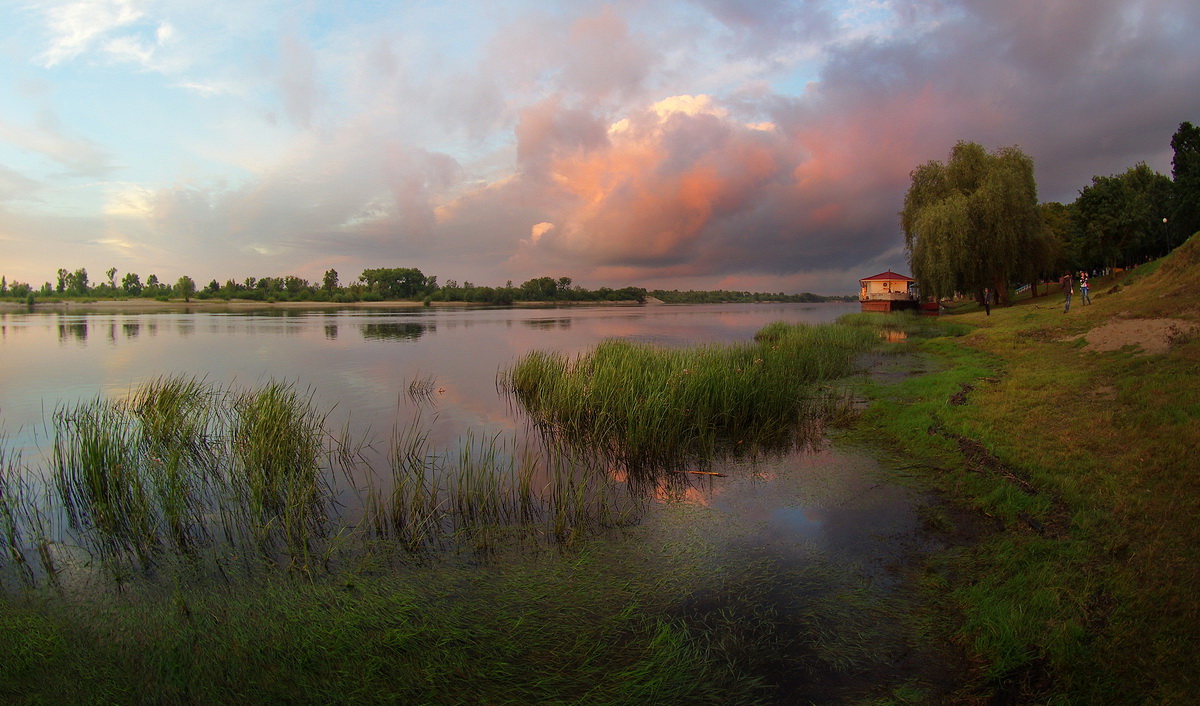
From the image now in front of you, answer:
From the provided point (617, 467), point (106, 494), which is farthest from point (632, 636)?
point (106, 494)

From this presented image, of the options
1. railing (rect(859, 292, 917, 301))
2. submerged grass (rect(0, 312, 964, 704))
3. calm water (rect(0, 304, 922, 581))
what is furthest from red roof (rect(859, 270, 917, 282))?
submerged grass (rect(0, 312, 964, 704))

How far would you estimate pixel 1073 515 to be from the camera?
547 cm

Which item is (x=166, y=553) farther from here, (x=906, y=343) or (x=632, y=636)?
(x=906, y=343)

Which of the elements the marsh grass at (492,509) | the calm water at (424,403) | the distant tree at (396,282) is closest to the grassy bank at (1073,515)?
the calm water at (424,403)

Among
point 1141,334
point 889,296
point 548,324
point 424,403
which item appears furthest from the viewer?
point 548,324

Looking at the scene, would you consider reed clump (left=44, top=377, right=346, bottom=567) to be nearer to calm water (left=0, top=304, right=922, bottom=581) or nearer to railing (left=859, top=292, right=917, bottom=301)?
calm water (left=0, top=304, right=922, bottom=581)

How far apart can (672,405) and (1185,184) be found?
197 ft

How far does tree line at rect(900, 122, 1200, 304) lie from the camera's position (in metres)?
32.3

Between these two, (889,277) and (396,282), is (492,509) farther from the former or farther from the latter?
(396,282)

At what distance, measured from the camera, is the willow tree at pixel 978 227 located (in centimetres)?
3216

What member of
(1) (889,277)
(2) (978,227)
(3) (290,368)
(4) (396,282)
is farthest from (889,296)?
(4) (396,282)

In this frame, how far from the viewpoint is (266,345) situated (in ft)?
94.2

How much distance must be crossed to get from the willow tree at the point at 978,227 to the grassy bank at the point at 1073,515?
72.4ft

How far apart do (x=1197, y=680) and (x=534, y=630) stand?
166 inches
